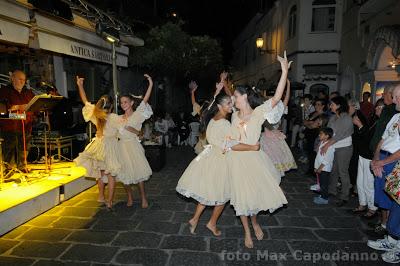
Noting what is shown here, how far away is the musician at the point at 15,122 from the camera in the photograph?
20.0 ft

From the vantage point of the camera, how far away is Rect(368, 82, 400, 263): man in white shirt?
3.84m

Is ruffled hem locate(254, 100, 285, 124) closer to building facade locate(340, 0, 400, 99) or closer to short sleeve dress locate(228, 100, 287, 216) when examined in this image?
short sleeve dress locate(228, 100, 287, 216)

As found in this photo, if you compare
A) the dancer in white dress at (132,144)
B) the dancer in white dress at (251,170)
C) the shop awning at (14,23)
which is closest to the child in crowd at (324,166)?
the dancer in white dress at (251,170)

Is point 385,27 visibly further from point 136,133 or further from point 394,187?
point 136,133

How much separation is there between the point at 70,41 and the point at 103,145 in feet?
8.70

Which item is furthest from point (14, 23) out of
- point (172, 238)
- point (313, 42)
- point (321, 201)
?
point (313, 42)

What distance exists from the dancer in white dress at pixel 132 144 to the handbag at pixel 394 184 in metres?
3.74

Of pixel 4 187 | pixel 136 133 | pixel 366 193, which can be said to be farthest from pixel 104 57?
pixel 366 193

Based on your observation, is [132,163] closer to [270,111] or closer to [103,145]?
[103,145]

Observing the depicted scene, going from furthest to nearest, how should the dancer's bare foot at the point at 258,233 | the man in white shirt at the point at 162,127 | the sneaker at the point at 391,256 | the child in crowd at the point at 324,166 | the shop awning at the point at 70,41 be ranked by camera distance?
the man in white shirt at the point at 162,127, the child in crowd at the point at 324,166, the shop awning at the point at 70,41, the dancer's bare foot at the point at 258,233, the sneaker at the point at 391,256

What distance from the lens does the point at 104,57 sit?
26.2 feet

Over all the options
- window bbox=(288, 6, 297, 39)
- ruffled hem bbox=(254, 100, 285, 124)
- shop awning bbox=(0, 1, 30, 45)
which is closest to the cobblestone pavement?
ruffled hem bbox=(254, 100, 285, 124)

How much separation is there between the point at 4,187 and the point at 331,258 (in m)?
5.50

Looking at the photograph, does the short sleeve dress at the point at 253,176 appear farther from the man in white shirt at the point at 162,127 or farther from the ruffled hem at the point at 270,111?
the man in white shirt at the point at 162,127
